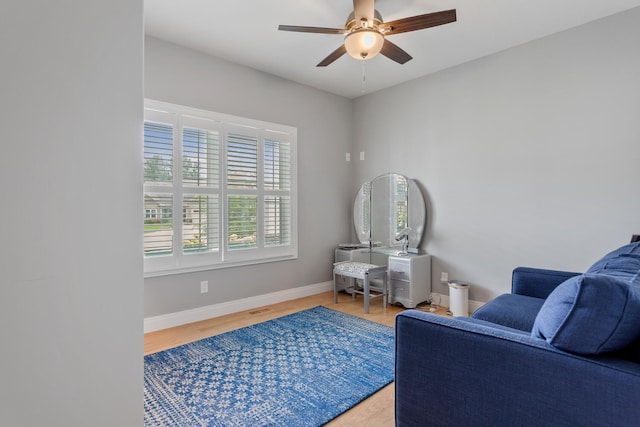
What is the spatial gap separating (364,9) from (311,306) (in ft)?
10.1

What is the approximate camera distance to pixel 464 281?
3.73 metres

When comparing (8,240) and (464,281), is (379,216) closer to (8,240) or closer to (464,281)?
(464,281)

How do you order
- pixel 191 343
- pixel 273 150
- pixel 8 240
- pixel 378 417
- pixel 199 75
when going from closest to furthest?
pixel 8 240 → pixel 378 417 → pixel 191 343 → pixel 199 75 → pixel 273 150

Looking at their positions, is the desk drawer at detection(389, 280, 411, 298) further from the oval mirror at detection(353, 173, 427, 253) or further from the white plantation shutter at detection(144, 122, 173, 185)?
the white plantation shutter at detection(144, 122, 173, 185)

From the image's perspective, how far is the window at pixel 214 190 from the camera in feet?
10.4

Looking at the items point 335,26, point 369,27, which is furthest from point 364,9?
point 335,26

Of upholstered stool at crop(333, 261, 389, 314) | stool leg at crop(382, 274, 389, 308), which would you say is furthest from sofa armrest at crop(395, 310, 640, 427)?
stool leg at crop(382, 274, 389, 308)

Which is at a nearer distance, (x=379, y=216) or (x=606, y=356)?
(x=606, y=356)

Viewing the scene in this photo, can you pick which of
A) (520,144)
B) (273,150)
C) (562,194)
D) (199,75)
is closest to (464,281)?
(562,194)

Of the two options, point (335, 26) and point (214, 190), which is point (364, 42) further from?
point (214, 190)

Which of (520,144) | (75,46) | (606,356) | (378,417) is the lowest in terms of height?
(378,417)

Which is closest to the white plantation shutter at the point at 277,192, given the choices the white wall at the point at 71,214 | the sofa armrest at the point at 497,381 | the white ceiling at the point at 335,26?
the white ceiling at the point at 335,26

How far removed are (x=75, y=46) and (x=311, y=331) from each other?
2.81 meters

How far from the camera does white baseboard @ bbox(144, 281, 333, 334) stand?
3.19 metres
